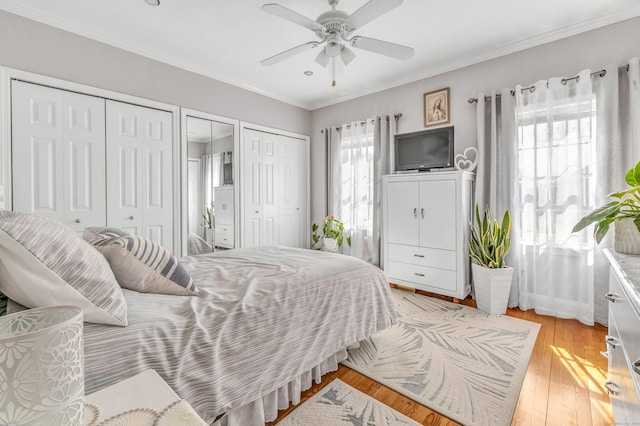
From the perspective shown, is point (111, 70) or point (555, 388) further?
point (111, 70)

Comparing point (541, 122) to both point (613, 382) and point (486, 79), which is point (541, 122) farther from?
point (613, 382)

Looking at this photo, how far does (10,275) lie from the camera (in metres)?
0.92

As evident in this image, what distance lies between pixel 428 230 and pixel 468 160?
36.4 inches

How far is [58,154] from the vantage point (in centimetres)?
273

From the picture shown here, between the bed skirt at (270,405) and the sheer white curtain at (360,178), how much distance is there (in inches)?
103

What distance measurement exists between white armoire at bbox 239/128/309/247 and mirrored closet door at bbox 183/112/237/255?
20 cm

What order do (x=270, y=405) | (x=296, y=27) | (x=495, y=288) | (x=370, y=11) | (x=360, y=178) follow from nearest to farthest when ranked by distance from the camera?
(x=270, y=405), (x=370, y=11), (x=296, y=27), (x=495, y=288), (x=360, y=178)

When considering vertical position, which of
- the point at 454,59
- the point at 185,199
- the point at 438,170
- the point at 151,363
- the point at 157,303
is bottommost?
the point at 151,363

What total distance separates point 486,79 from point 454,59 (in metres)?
0.43

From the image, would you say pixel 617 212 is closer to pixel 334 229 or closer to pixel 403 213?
pixel 403 213

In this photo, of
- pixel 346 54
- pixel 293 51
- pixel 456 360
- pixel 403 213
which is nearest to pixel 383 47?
pixel 346 54

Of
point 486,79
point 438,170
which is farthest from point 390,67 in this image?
point 438,170

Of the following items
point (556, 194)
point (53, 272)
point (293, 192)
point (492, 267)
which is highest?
point (293, 192)

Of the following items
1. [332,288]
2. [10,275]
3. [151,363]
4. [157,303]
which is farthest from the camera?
[332,288]
